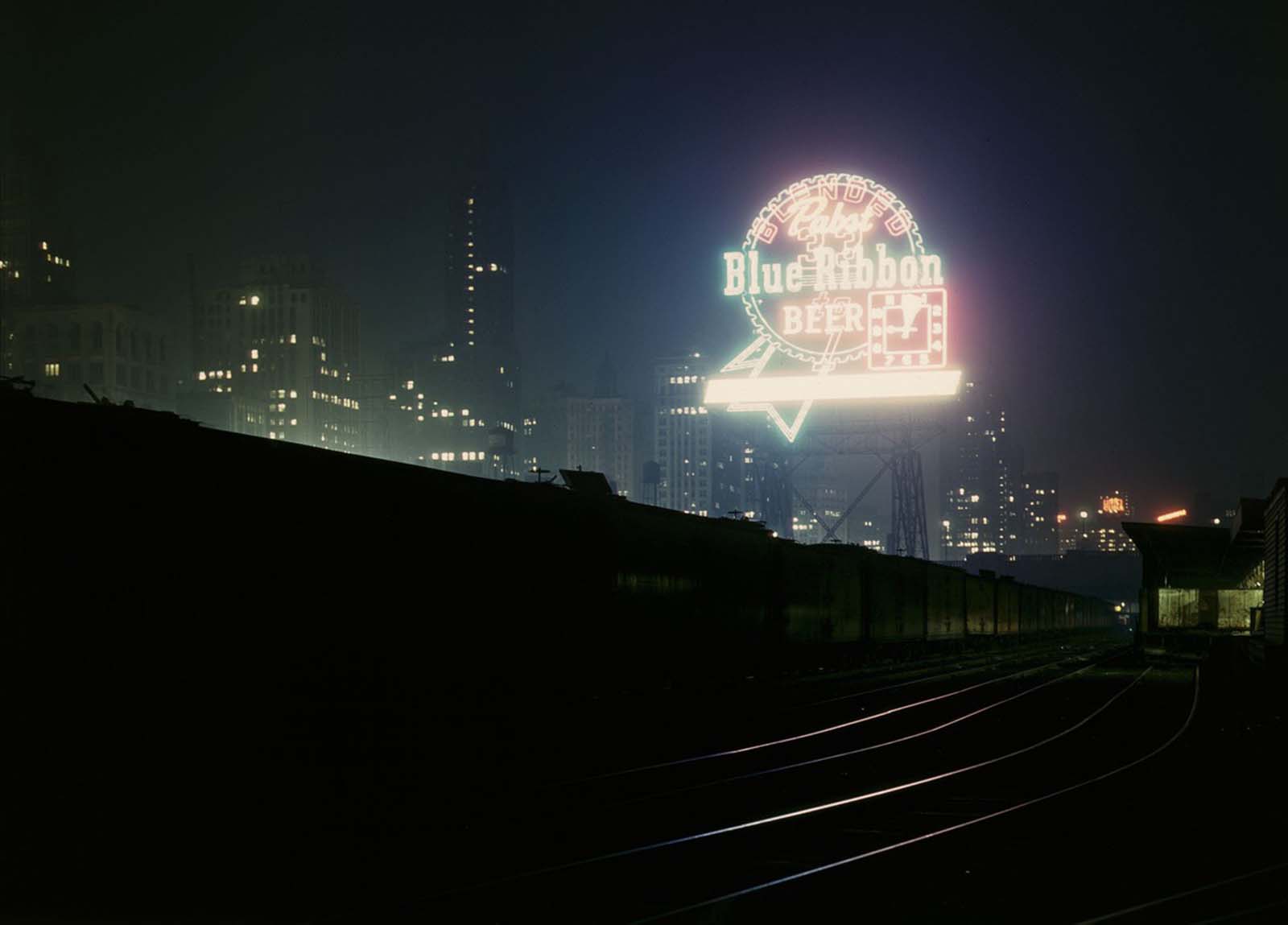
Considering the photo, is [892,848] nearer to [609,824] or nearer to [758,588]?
[609,824]

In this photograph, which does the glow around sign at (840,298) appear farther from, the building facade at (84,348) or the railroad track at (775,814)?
the building facade at (84,348)

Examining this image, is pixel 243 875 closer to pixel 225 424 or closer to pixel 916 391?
pixel 916 391

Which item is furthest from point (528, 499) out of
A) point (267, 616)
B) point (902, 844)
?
point (902, 844)

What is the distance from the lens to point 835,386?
54.3 metres

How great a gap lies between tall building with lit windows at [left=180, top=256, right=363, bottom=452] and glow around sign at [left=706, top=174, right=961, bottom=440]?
312ft

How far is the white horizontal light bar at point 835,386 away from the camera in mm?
52406

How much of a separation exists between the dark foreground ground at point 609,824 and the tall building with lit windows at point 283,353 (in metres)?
131

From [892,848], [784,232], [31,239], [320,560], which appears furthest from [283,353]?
[892,848]

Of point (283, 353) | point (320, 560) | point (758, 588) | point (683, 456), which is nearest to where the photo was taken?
point (320, 560)

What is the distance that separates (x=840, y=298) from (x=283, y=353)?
11622 centimetres

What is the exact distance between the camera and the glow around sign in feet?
174

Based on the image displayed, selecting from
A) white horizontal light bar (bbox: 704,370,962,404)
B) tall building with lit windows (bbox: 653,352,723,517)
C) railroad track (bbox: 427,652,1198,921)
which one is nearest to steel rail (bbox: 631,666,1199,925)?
railroad track (bbox: 427,652,1198,921)

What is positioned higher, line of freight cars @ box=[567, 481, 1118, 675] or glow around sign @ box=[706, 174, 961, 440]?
glow around sign @ box=[706, 174, 961, 440]

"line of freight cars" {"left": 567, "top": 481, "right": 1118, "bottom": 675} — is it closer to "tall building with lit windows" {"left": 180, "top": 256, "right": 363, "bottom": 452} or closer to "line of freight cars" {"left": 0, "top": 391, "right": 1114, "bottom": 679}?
"line of freight cars" {"left": 0, "top": 391, "right": 1114, "bottom": 679}
